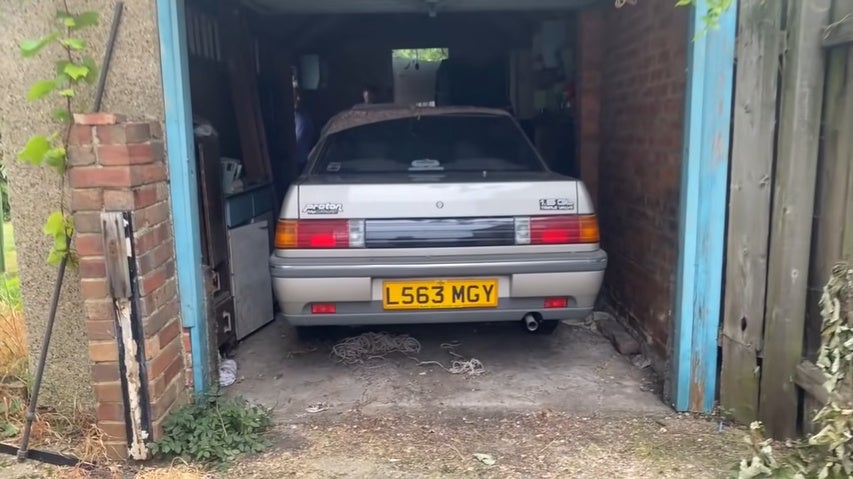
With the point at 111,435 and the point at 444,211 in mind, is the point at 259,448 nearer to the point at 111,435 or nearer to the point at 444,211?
the point at 111,435

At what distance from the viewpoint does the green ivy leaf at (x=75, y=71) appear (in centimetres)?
297

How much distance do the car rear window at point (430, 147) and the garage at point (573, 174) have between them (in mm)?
436

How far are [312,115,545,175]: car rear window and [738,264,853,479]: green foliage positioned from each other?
84.2 inches

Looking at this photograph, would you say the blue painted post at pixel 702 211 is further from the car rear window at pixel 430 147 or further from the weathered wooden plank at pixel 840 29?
the car rear window at pixel 430 147

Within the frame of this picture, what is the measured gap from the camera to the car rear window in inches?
180

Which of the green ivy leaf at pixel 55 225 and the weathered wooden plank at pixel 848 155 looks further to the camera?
the green ivy leaf at pixel 55 225

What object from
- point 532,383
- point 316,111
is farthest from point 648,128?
point 316,111

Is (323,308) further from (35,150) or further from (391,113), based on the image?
(391,113)

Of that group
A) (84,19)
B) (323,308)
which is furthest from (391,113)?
(84,19)

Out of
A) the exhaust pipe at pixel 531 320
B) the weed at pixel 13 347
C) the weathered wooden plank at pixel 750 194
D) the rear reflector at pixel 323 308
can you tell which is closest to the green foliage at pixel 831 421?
the weathered wooden plank at pixel 750 194

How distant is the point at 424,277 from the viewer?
12.3ft

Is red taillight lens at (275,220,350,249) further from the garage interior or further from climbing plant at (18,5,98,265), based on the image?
climbing plant at (18,5,98,265)

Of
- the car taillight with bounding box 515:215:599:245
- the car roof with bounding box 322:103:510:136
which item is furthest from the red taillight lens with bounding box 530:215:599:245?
the car roof with bounding box 322:103:510:136

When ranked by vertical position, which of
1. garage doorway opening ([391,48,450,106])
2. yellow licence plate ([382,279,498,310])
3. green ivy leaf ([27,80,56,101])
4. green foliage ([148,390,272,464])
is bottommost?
green foliage ([148,390,272,464])
